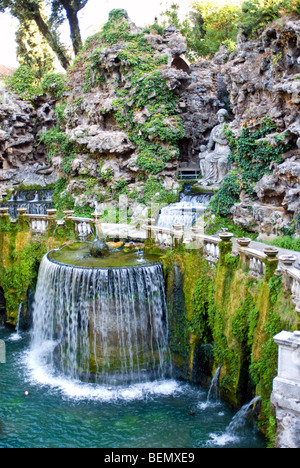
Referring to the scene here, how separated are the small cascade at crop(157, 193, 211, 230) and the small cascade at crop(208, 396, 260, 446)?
25.9 ft

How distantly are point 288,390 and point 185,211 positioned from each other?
35.2 ft

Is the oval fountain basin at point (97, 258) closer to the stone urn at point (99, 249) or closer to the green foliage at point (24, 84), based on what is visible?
the stone urn at point (99, 249)

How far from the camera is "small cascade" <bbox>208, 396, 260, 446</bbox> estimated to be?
967 cm

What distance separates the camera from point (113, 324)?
12.6m

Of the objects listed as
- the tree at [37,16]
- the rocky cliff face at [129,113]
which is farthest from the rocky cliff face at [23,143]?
the tree at [37,16]

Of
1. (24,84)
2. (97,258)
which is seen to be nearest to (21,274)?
(97,258)

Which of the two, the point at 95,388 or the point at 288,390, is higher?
the point at 288,390

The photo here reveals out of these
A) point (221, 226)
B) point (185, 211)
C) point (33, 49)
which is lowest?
point (221, 226)

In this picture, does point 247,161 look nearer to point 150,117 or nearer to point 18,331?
point 150,117

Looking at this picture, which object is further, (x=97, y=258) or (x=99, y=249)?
(x=99, y=249)

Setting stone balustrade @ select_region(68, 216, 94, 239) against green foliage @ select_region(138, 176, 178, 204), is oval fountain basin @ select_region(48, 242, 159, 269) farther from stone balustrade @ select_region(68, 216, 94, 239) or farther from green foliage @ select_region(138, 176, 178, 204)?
green foliage @ select_region(138, 176, 178, 204)

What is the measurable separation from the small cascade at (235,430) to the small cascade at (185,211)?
311 inches

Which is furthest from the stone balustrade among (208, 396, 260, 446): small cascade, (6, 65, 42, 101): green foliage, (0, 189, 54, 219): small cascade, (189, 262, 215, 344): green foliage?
(6, 65, 42, 101): green foliage
